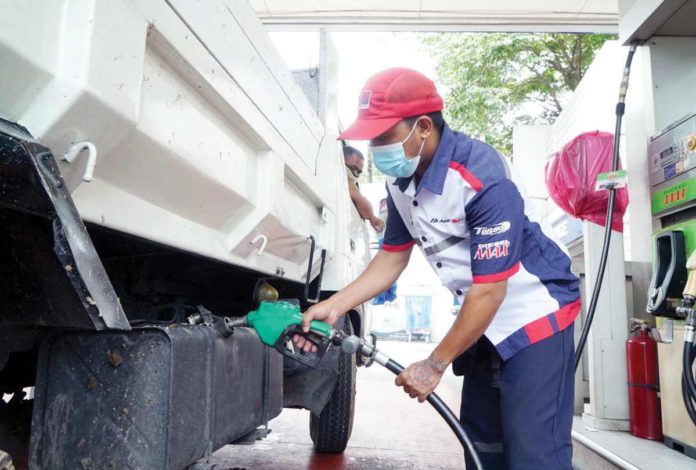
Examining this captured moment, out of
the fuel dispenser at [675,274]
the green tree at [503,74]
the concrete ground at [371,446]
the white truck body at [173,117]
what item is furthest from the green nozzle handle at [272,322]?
the green tree at [503,74]

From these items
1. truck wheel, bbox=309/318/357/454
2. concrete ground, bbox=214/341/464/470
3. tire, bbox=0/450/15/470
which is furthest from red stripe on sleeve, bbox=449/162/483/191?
concrete ground, bbox=214/341/464/470

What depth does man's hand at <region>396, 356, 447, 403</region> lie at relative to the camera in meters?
1.65

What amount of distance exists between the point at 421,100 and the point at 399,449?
2.64 m

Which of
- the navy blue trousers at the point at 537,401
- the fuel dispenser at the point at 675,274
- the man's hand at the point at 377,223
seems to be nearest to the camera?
the navy blue trousers at the point at 537,401

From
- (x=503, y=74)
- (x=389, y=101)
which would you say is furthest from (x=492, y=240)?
(x=503, y=74)

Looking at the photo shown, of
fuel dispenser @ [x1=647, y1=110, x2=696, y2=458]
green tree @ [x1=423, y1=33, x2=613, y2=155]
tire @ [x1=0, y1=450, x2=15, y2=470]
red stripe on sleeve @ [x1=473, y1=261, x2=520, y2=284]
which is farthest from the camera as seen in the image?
green tree @ [x1=423, y1=33, x2=613, y2=155]

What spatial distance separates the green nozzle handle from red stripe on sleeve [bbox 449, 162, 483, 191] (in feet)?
2.19

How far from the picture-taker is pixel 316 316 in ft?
6.21

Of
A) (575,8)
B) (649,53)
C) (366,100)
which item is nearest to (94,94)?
(366,100)

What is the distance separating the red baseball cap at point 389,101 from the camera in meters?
1.68

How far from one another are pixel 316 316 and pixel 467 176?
0.70 meters

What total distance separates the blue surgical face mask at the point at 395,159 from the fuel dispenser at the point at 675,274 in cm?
185

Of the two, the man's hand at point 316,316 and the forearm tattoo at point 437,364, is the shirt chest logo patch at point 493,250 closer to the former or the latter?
the forearm tattoo at point 437,364

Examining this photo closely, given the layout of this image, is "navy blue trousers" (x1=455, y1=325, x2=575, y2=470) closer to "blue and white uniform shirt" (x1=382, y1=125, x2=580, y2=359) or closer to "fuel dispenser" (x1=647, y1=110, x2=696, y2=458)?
"blue and white uniform shirt" (x1=382, y1=125, x2=580, y2=359)
